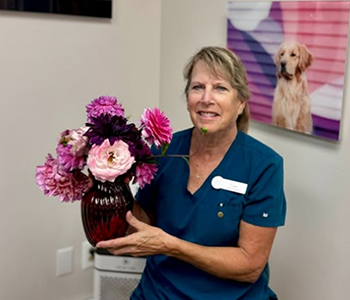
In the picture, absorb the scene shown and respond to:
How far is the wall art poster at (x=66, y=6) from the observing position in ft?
6.07

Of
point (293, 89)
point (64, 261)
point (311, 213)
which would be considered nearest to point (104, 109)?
point (293, 89)

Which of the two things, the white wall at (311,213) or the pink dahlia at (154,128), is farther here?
the white wall at (311,213)

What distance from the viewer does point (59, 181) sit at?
1.23m

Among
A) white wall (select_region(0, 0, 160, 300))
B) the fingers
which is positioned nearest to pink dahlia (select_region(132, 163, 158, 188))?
the fingers

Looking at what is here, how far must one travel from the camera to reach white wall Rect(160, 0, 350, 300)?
150 centimetres

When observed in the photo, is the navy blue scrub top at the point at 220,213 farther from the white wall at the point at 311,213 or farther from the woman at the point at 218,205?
the white wall at the point at 311,213

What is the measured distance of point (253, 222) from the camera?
4.54 ft

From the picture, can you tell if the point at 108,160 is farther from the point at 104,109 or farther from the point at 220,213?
the point at 220,213

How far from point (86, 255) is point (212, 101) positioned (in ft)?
3.94

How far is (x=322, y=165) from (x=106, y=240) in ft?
2.43

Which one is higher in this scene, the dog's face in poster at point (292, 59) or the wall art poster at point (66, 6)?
the wall art poster at point (66, 6)

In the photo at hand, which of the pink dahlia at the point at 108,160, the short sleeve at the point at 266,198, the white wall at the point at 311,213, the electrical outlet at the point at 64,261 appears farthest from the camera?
the electrical outlet at the point at 64,261

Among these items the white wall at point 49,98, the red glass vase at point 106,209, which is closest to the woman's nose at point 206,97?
the red glass vase at point 106,209

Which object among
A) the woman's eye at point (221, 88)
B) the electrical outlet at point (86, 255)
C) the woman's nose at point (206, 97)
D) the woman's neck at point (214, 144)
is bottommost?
the electrical outlet at point (86, 255)
